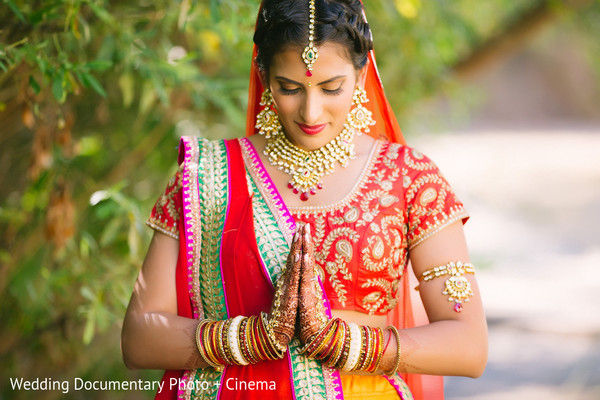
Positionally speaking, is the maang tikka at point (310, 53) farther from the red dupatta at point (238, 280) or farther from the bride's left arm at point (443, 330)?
the bride's left arm at point (443, 330)

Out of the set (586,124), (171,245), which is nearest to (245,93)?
(171,245)

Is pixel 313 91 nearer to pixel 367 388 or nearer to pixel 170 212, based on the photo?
pixel 170 212

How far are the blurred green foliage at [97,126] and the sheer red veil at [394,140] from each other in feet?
1.32

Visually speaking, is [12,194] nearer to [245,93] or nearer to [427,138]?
[245,93]

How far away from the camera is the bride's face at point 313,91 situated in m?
1.64

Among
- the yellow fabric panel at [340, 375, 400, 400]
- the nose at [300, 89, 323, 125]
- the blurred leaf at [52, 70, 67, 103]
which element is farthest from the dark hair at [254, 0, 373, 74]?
the yellow fabric panel at [340, 375, 400, 400]

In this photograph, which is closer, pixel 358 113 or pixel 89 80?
pixel 358 113

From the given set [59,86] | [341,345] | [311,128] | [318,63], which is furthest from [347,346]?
[59,86]

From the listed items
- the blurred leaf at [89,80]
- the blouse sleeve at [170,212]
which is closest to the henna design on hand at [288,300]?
the blouse sleeve at [170,212]

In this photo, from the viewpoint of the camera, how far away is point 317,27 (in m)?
1.65

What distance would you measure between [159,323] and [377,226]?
21.9 inches

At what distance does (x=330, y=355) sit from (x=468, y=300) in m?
0.34

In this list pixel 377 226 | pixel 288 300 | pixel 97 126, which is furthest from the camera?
pixel 97 126

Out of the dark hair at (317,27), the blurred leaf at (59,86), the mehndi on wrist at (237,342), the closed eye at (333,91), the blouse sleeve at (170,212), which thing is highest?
the blurred leaf at (59,86)
